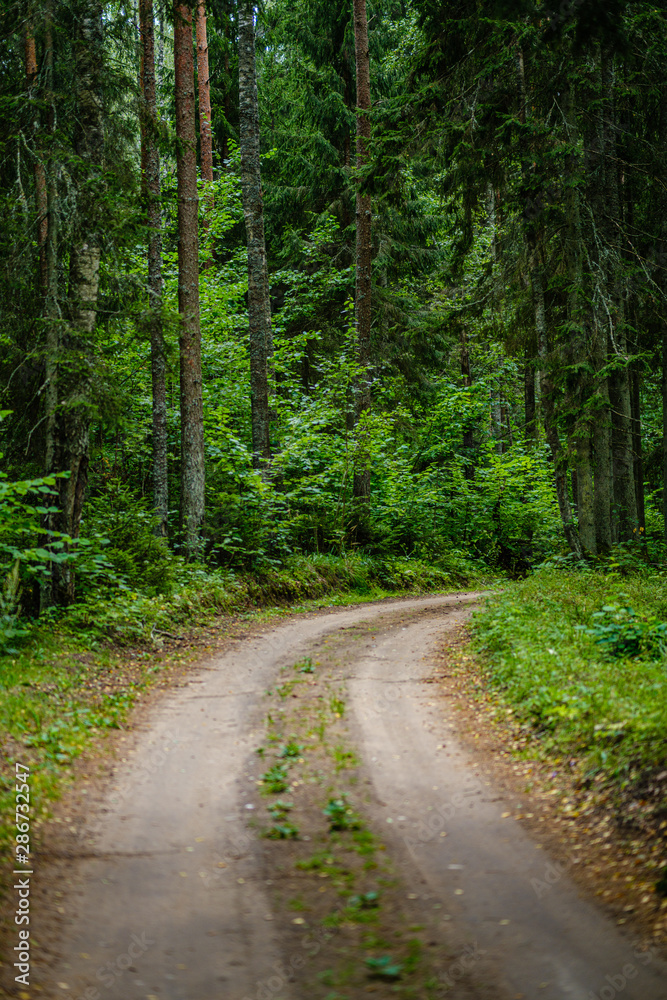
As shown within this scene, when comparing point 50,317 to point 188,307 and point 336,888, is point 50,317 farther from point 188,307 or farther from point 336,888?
point 336,888

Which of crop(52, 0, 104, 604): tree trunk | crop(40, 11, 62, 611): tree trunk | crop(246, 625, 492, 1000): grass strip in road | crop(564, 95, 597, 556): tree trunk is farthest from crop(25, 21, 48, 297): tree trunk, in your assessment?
crop(564, 95, 597, 556): tree trunk

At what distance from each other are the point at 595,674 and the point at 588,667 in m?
0.30

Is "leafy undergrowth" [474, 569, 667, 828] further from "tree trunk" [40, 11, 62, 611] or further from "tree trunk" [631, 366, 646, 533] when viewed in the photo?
"tree trunk" [631, 366, 646, 533]

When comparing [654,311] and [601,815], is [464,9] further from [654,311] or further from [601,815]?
[601,815]

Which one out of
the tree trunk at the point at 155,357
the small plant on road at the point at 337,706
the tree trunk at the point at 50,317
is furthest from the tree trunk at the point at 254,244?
the small plant on road at the point at 337,706

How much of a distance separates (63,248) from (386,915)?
33.5 ft

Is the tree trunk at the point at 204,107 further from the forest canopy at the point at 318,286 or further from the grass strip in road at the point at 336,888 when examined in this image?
the grass strip in road at the point at 336,888

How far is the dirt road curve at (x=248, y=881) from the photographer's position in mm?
3418

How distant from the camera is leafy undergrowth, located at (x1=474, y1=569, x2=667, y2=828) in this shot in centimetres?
520

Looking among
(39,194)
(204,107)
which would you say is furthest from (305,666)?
(204,107)

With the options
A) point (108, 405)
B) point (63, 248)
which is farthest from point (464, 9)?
point (108, 405)

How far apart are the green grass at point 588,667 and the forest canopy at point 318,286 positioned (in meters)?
3.94

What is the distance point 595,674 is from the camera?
7.15m

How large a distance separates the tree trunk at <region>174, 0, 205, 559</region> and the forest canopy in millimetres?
58
